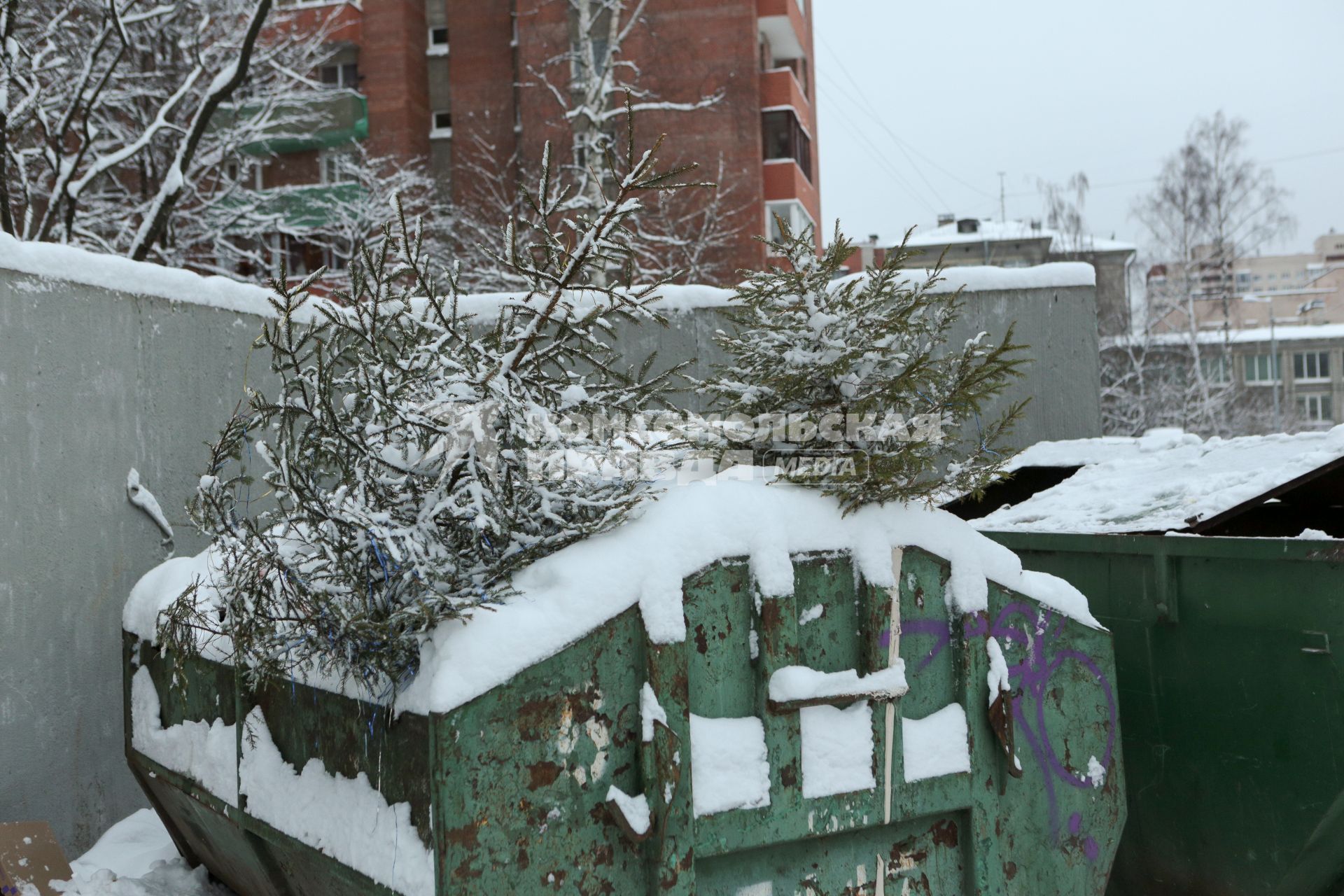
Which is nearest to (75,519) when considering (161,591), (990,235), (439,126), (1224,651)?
(161,591)

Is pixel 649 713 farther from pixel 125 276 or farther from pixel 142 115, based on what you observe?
pixel 142 115

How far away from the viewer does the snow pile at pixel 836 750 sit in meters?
2.67

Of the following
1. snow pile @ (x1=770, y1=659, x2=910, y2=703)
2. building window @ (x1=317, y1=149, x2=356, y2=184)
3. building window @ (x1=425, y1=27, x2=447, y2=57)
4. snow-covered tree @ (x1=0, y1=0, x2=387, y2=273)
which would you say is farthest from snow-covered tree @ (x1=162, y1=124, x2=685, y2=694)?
building window @ (x1=425, y1=27, x2=447, y2=57)

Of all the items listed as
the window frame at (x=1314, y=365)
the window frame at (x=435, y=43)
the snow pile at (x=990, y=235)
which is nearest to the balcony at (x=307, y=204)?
the window frame at (x=435, y=43)

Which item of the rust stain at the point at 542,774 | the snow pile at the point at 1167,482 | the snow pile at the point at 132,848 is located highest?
the snow pile at the point at 1167,482

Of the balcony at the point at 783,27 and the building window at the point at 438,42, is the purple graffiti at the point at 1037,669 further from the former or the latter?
the building window at the point at 438,42

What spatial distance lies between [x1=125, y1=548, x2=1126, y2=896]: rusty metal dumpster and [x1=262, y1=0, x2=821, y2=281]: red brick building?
1487 centimetres

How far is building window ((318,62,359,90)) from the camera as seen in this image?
2350 centimetres

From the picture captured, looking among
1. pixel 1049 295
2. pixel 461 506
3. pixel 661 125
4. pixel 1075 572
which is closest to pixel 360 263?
pixel 461 506

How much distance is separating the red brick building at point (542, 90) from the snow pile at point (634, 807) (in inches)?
610

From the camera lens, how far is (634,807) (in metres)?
2.45

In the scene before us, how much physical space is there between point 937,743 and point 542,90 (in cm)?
1904

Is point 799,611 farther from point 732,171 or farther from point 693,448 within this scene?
point 732,171

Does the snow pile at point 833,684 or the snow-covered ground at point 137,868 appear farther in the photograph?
the snow-covered ground at point 137,868
